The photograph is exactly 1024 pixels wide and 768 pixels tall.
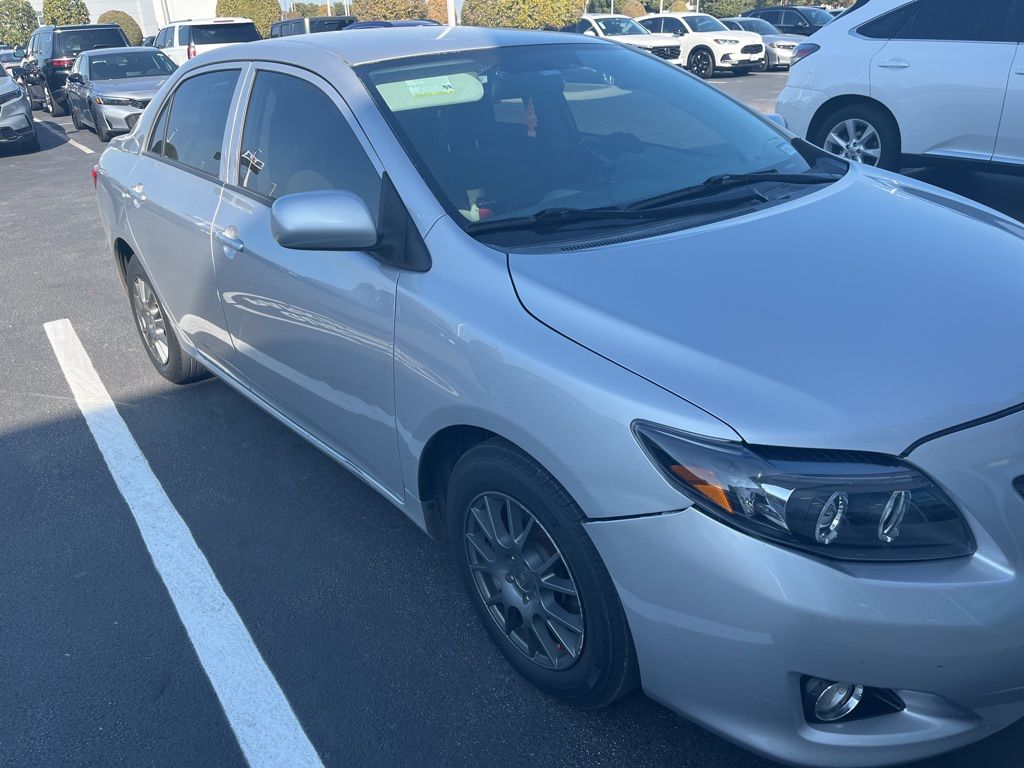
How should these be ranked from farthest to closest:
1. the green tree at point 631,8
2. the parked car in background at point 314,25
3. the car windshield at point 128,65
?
1. the green tree at point 631,8
2. the parked car in background at point 314,25
3. the car windshield at point 128,65

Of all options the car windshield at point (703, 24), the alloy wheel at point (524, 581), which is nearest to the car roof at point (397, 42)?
the alloy wheel at point (524, 581)

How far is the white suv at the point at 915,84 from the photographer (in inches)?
238

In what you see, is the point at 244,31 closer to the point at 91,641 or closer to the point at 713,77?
the point at 713,77

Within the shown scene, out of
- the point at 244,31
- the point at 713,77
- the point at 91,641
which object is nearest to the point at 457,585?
the point at 91,641

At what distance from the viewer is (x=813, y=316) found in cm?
216

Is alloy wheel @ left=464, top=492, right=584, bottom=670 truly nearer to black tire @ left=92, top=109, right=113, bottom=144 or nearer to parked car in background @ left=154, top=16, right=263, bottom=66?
black tire @ left=92, top=109, right=113, bottom=144

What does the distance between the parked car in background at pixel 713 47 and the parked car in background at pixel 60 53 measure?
1318cm

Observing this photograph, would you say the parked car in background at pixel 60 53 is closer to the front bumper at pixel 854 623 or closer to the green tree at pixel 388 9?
the green tree at pixel 388 9

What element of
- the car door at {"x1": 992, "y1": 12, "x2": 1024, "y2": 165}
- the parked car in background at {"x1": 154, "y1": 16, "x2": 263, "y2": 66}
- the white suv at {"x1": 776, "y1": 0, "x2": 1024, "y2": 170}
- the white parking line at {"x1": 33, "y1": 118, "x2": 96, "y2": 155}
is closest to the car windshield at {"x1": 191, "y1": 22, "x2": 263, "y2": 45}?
the parked car in background at {"x1": 154, "y1": 16, "x2": 263, "y2": 66}

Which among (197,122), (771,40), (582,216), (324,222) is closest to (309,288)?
(324,222)

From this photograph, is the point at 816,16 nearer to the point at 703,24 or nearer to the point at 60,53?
the point at 703,24

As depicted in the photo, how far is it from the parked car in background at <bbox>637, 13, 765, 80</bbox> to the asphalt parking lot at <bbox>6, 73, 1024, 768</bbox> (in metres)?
19.6

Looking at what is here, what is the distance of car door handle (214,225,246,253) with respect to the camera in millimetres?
3398

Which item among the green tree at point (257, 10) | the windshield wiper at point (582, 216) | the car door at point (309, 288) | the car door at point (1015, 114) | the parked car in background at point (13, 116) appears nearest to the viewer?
the windshield wiper at point (582, 216)
